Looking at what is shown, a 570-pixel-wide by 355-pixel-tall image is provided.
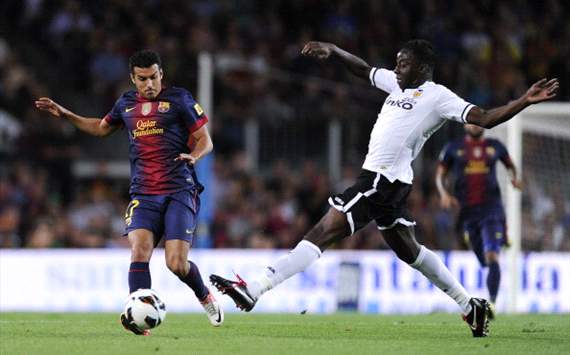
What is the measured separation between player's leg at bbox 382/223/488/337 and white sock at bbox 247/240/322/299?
0.67 m

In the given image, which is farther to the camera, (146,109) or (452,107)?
(146,109)

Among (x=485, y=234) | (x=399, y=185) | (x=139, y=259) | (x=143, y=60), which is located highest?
(x=143, y=60)

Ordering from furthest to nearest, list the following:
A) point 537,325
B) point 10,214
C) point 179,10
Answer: point 179,10
point 10,214
point 537,325

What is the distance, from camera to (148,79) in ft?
32.1

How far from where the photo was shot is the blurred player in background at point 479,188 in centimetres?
1378

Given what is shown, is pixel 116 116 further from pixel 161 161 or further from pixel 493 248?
pixel 493 248

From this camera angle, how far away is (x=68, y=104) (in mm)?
21531

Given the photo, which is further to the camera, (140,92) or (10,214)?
(10,214)

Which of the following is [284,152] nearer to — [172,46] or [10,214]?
[172,46]

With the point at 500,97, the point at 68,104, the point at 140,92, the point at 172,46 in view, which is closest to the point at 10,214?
the point at 68,104

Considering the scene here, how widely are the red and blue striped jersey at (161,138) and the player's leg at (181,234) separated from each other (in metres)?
0.12

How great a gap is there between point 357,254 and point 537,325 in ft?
21.3

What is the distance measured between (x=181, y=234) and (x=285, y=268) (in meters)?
0.88

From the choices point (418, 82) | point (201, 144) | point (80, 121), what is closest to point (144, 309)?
point (201, 144)
